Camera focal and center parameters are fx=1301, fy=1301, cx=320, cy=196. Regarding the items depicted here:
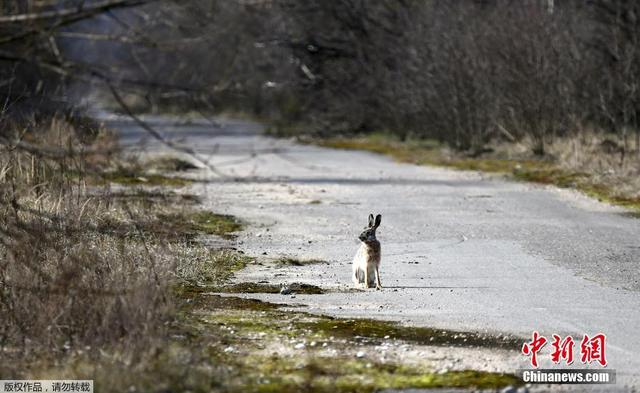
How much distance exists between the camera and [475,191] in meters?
25.0

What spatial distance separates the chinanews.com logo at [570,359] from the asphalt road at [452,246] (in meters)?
0.08

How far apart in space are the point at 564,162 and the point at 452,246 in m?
12.3

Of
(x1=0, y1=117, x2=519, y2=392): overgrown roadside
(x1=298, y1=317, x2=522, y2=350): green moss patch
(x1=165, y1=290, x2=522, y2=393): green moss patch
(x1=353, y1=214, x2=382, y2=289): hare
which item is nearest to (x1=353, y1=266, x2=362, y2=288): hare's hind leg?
(x1=353, y1=214, x2=382, y2=289): hare

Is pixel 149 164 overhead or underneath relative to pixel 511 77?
underneath

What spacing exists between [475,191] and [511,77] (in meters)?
8.96

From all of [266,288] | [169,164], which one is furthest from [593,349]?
[169,164]

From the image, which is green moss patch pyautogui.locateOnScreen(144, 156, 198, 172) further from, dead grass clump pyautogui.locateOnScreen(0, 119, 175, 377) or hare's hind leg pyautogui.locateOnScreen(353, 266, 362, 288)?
dead grass clump pyautogui.locateOnScreen(0, 119, 175, 377)

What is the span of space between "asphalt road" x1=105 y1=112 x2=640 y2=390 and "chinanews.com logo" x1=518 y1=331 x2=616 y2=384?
3.3 inches

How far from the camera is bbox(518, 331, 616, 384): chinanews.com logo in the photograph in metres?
8.69

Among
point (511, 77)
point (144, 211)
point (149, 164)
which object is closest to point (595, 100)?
point (511, 77)

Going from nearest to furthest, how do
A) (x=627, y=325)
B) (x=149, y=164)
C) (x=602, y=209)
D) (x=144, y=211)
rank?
(x=627, y=325) < (x=144, y=211) < (x=602, y=209) < (x=149, y=164)

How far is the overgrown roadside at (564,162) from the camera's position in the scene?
78.0ft

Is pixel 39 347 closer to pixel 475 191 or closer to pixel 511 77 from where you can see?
pixel 475 191

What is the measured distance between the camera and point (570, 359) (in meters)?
9.29
